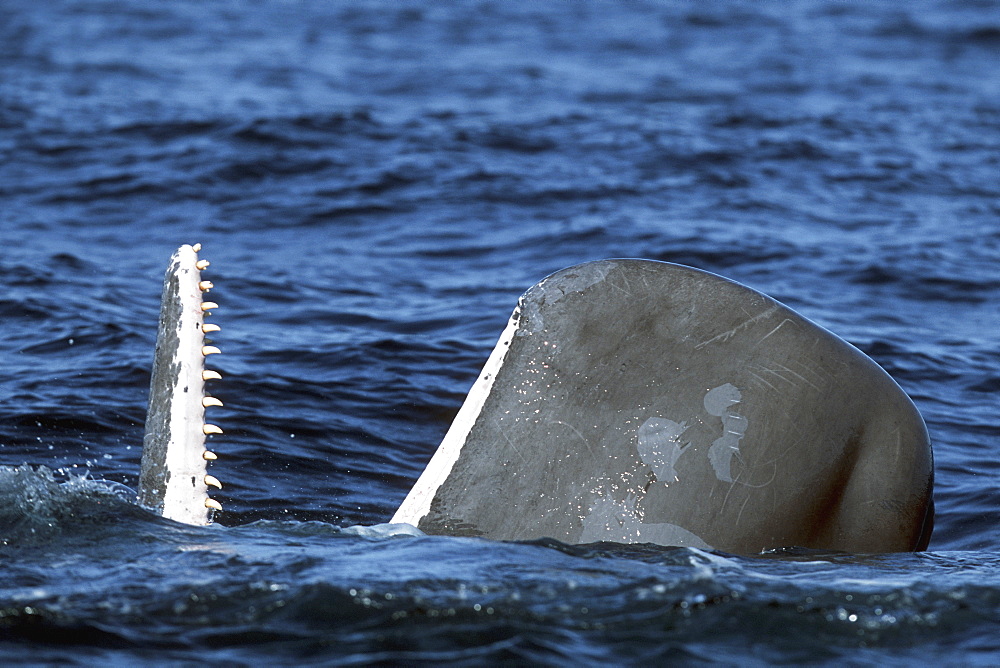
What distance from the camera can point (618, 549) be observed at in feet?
14.7

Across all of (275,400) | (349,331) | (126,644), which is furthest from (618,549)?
(349,331)

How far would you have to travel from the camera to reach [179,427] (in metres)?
4.77

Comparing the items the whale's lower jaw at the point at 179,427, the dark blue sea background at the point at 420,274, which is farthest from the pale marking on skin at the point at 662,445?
the whale's lower jaw at the point at 179,427

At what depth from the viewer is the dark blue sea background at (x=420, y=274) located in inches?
163

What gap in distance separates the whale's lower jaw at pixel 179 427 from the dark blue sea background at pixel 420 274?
125mm

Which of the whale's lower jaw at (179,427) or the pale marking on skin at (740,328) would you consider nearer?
the pale marking on skin at (740,328)

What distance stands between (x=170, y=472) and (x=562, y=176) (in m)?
11.1

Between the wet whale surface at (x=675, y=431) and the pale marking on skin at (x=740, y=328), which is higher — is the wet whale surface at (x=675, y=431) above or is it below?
below

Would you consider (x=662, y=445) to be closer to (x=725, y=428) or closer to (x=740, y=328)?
(x=725, y=428)

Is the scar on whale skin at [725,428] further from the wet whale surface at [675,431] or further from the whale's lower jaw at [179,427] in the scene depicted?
the whale's lower jaw at [179,427]

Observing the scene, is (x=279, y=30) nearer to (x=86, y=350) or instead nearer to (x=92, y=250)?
(x=92, y=250)

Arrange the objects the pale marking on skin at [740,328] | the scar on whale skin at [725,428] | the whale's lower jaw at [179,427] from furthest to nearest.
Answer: the whale's lower jaw at [179,427] → the pale marking on skin at [740,328] → the scar on whale skin at [725,428]

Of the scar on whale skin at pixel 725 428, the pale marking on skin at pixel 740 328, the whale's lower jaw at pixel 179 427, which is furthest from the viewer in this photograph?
the whale's lower jaw at pixel 179 427

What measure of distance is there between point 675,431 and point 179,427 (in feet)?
6.15
